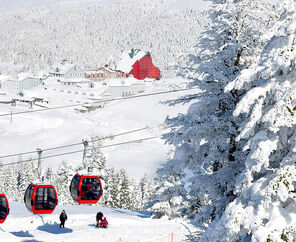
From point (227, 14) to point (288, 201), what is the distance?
8.40 m

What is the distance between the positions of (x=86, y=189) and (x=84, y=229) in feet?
11.5

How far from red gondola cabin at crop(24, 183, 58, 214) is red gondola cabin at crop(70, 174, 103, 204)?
145 cm

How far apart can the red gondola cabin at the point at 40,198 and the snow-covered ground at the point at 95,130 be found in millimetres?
61749

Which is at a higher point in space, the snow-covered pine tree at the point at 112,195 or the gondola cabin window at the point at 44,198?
the gondola cabin window at the point at 44,198

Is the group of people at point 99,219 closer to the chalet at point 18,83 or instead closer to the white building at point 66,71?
the white building at point 66,71

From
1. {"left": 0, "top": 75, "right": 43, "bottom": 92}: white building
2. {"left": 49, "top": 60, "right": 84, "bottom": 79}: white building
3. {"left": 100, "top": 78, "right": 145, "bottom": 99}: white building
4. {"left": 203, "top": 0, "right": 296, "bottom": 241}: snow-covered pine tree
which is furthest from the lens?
{"left": 0, "top": 75, "right": 43, "bottom": 92}: white building

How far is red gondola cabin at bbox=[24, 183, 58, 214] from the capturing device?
71.2 ft

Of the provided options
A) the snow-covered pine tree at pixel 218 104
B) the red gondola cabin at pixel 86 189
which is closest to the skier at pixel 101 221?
the red gondola cabin at pixel 86 189

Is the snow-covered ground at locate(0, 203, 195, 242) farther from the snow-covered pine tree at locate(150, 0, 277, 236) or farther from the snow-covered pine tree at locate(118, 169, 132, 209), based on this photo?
the snow-covered pine tree at locate(118, 169, 132, 209)

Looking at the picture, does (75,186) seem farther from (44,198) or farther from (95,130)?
(95,130)

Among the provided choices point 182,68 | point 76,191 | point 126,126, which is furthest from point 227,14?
point 126,126

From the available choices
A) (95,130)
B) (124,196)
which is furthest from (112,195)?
(95,130)

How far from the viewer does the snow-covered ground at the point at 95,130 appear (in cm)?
9306

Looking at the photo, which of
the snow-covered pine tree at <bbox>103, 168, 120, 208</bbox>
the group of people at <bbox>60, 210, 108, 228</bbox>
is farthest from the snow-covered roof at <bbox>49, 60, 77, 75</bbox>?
the group of people at <bbox>60, 210, 108, 228</bbox>
